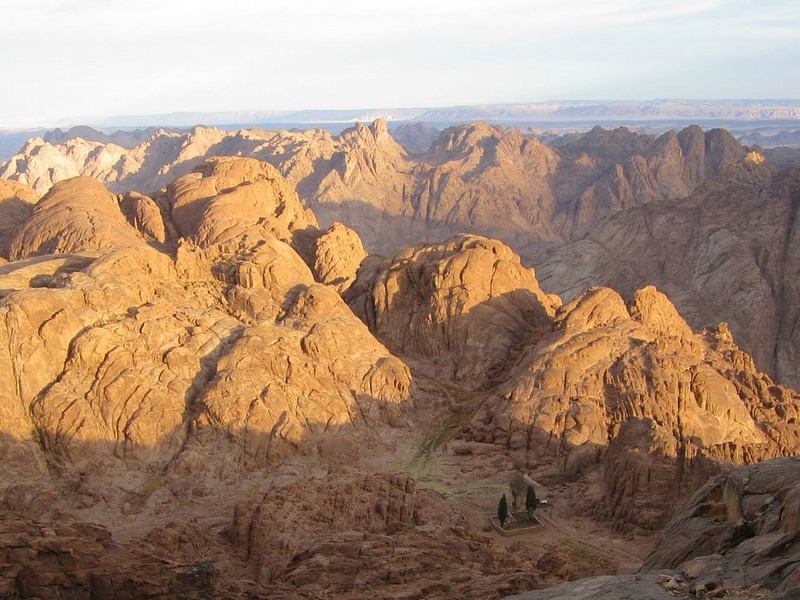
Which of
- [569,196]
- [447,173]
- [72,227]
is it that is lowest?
[569,196]

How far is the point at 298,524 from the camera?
2872 cm

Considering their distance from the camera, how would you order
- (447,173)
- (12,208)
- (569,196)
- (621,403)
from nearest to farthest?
(621,403)
(12,208)
(447,173)
(569,196)

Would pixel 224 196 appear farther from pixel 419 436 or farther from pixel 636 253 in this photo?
pixel 636 253

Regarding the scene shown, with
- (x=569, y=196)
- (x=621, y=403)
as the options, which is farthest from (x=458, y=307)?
(x=569, y=196)

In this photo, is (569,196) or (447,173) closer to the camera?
(447,173)

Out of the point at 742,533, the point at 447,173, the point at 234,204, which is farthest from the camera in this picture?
the point at 447,173

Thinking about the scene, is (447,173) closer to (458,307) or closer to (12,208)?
(12,208)

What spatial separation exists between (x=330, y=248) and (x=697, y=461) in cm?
2767

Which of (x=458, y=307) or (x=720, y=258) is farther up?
(x=458, y=307)

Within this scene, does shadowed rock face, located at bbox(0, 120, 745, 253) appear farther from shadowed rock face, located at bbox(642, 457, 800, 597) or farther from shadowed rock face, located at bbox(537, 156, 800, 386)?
shadowed rock face, located at bbox(642, 457, 800, 597)

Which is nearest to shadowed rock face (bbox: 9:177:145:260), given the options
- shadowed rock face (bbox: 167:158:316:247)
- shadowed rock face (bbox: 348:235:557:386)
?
shadowed rock face (bbox: 167:158:316:247)

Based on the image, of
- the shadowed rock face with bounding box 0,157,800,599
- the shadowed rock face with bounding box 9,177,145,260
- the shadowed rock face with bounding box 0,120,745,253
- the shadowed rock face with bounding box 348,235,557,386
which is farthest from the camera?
the shadowed rock face with bounding box 0,120,745,253

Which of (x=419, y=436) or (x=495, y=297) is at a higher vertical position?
(x=495, y=297)

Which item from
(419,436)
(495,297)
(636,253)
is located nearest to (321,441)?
(419,436)
